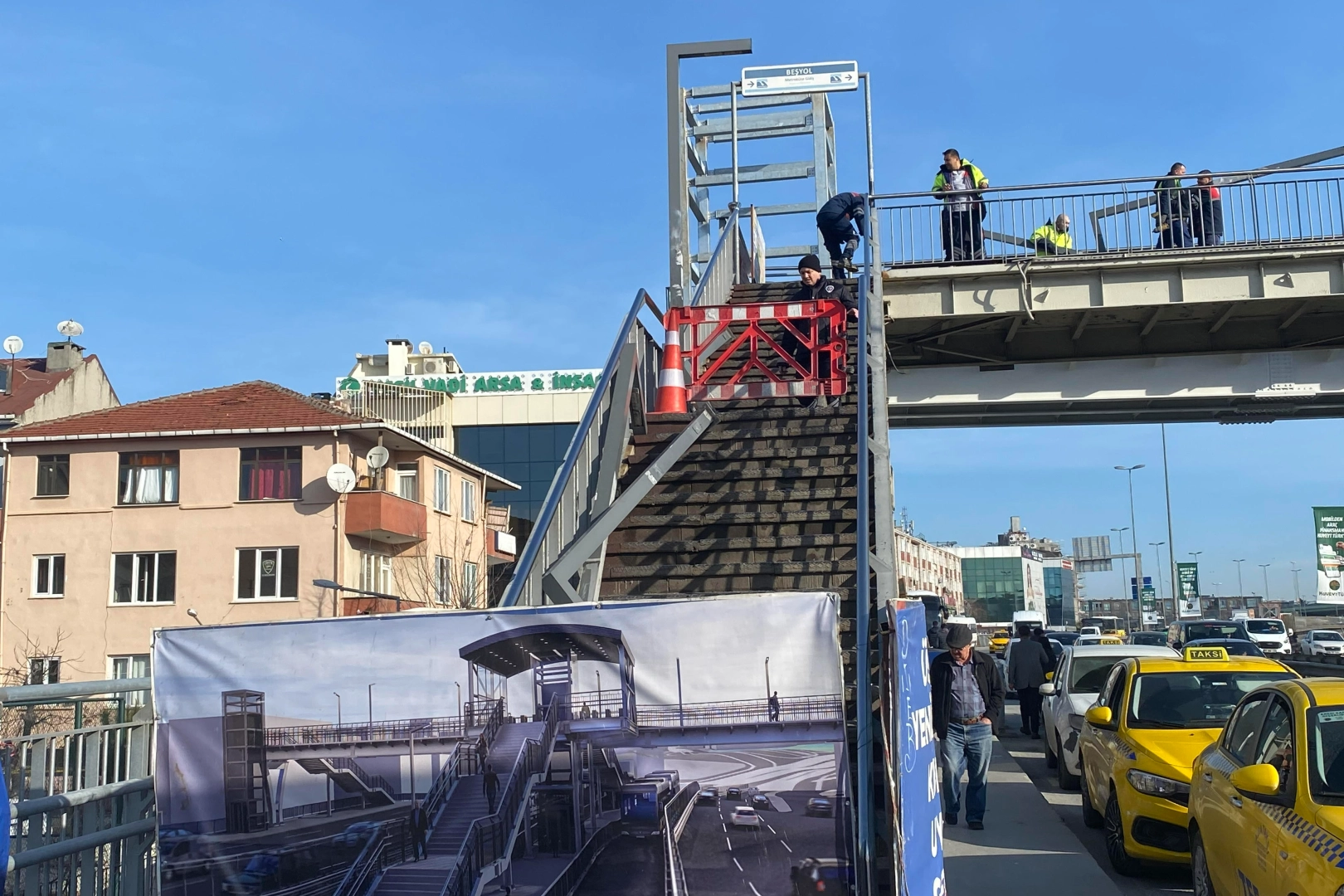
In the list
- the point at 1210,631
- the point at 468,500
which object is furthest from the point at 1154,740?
the point at 468,500

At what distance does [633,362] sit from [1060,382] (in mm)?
10911

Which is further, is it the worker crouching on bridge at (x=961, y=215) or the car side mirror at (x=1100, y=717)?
the worker crouching on bridge at (x=961, y=215)

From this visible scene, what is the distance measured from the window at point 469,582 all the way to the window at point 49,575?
13580mm

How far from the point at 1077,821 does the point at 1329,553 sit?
37734mm

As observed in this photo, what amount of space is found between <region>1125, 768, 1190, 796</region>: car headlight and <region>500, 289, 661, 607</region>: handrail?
169 inches

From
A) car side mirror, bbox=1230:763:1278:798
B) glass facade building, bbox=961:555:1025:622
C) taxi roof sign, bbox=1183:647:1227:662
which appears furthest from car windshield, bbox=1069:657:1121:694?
glass facade building, bbox=961:555:1025:622

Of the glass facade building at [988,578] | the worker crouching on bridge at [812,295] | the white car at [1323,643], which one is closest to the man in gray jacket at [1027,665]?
the worker crouching on bridge at [812,295]

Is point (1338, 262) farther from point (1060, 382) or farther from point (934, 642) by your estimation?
point (934, 642)

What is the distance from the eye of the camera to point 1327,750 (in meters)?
5.60

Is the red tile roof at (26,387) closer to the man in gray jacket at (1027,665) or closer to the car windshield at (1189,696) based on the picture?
the man in gray jacket at (1027,665)

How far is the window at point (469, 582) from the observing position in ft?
145

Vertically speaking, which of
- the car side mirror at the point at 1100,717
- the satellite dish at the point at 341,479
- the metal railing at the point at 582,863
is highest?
the satellite dish at the point at 341,479

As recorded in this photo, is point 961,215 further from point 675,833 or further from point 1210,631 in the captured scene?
point 1210,631

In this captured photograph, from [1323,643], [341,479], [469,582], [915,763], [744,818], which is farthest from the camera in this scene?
[469,582]
